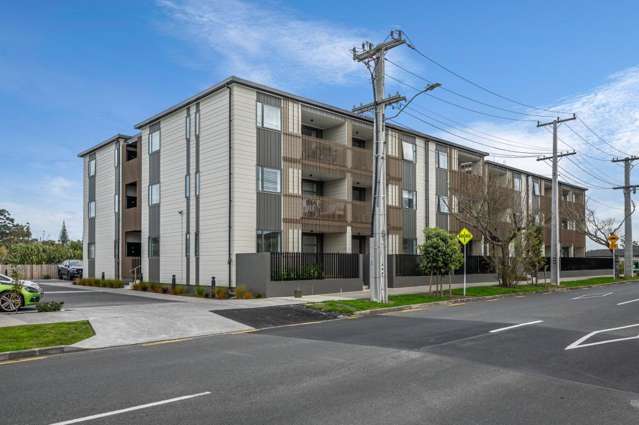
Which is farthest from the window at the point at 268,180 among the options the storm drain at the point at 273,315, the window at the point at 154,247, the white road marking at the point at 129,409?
the white road marking at the point at 129,409

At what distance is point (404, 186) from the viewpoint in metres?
34.3

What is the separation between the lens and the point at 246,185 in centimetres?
2512

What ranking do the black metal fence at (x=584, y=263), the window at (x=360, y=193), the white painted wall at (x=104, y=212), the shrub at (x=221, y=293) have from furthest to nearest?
the black metal fence at (x=584, y=263)
the white painted wall at (x=104, y=212)
the window at (x=360, y=193)
the shrub at (x=221, y=293)

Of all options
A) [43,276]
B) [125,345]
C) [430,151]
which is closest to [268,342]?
[125,345]

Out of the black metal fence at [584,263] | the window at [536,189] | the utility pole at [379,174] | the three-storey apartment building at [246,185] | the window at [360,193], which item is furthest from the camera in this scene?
the window at [536,189]

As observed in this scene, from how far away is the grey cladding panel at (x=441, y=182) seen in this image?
123 ft

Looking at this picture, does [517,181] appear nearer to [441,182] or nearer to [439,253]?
[441,182]

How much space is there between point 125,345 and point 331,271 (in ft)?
51.5

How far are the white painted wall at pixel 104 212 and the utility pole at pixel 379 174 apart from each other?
22146 millimetres

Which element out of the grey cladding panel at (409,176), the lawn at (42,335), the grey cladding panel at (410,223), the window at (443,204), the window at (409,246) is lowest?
the lawn at (42,335)

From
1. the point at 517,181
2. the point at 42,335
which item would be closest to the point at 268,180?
the point at 42,335

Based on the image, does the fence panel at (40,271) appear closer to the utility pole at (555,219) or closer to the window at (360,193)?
the window at (360,193)

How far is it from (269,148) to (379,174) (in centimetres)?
757

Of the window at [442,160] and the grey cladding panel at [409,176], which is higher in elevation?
the window at [442,160]
